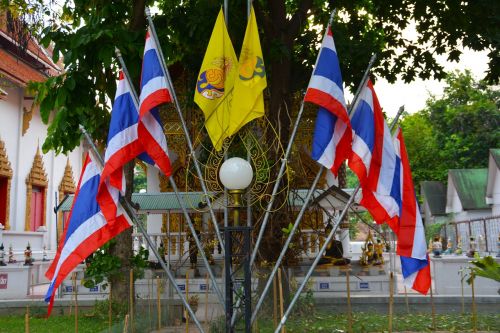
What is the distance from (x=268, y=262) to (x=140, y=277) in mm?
2833

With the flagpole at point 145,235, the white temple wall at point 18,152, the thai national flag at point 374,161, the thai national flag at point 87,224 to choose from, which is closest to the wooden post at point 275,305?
the flagpole at point 145,235

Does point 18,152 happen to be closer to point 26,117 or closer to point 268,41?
point 26,117

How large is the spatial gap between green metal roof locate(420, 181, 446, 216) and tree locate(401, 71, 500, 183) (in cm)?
117

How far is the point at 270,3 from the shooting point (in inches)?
448

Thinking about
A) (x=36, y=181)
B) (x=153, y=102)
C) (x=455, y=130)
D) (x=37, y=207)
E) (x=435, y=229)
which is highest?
(x=455, y=130)

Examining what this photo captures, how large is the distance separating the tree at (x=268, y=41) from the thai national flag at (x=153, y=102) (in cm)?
168

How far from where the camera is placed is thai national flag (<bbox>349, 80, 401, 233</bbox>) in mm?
6203

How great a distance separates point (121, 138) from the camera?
6398 millimetres

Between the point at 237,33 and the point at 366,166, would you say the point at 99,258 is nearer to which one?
the point at 237,33

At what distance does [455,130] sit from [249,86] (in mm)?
29898

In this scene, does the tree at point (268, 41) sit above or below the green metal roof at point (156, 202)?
above

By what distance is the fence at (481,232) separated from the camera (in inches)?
776

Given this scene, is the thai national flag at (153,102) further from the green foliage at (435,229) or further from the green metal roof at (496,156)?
the green foliage at (435,229)

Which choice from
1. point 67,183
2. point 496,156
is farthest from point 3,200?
point 496,156
